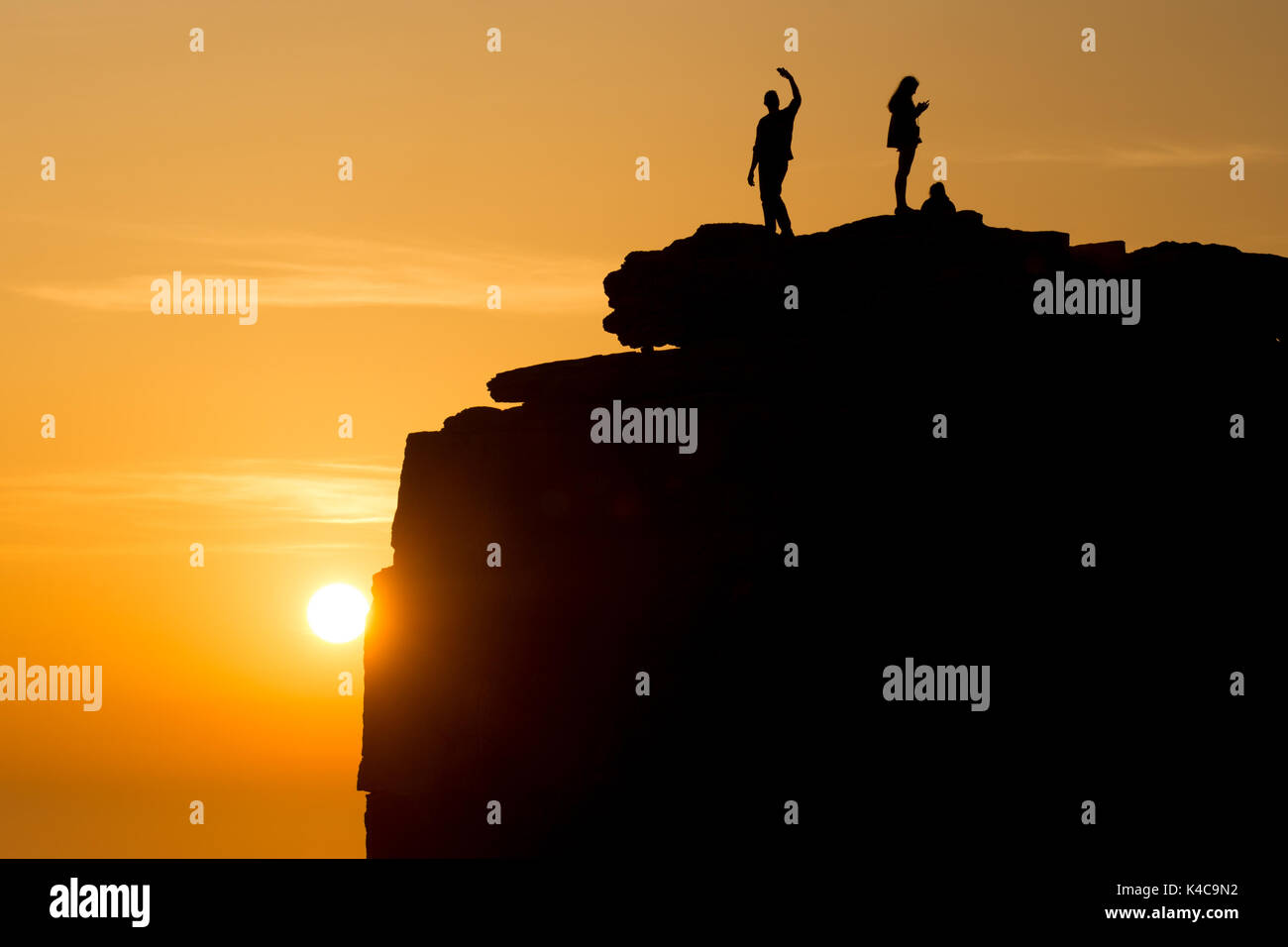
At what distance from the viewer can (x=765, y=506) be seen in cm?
2791

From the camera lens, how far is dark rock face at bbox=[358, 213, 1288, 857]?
90.0 feet

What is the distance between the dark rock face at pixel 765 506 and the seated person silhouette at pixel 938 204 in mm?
221

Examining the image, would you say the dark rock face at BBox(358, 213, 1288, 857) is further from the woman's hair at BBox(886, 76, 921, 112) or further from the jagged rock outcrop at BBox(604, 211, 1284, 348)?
the woman's hair at BBox(886, 76, 921, 112)

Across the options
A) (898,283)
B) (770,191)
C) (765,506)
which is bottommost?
(765,506)

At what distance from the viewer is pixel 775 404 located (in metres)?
28.2

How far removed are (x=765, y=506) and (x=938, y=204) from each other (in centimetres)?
566

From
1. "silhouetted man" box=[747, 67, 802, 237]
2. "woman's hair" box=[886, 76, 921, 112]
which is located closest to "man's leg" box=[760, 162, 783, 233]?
"silhouetted man" box=[747, 67, 802, 237]

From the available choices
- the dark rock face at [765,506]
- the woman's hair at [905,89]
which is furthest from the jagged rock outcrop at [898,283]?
the woman's hair at [905,89]

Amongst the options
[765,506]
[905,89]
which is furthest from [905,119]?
[765,506]

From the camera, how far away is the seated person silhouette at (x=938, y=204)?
1129 inches

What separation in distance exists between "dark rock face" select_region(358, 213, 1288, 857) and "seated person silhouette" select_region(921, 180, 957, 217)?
0.22 meters

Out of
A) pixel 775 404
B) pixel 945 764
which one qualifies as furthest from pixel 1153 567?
pixel 775 404

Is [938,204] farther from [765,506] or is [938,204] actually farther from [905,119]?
[765,506]
